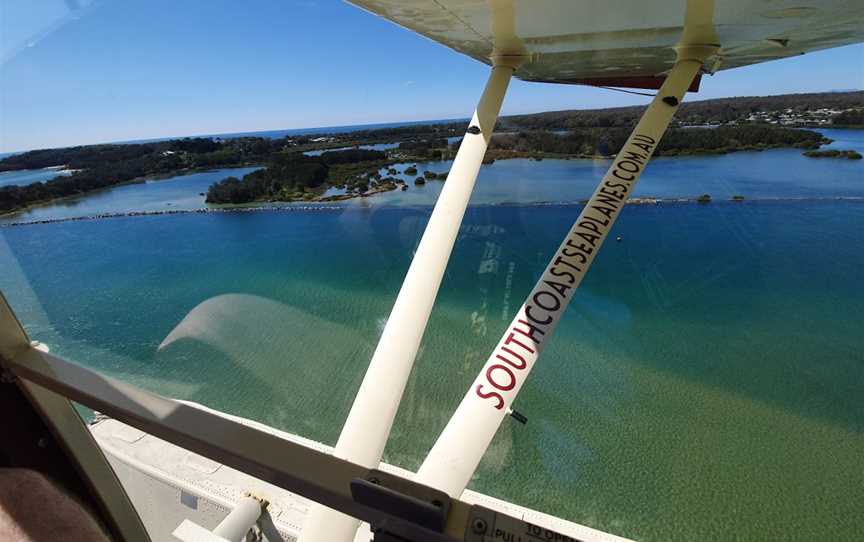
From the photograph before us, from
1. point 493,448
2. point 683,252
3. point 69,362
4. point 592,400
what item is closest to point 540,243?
point 683,252

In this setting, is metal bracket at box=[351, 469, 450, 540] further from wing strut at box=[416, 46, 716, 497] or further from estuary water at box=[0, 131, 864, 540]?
estuary water at box=[0, 131, 864, 540]

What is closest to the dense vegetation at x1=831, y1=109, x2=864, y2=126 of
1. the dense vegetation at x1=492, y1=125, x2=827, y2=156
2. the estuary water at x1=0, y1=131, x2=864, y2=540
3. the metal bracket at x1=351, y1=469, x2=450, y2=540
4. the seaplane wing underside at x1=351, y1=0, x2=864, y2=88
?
the dense vegetation at x1=492, y1=125, x2=827, y2=156

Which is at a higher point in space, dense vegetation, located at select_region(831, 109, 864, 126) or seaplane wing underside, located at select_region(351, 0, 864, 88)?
seaplane wing underside, located at select_region(351, 0, 864, 88)

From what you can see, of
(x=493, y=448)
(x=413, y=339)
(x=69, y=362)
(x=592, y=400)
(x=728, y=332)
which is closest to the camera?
(x=69, y=362)

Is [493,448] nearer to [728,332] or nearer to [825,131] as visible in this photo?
[825,131]

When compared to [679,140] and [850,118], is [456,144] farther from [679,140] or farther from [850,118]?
[850,118]

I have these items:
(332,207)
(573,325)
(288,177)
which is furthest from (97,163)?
(332,207)
